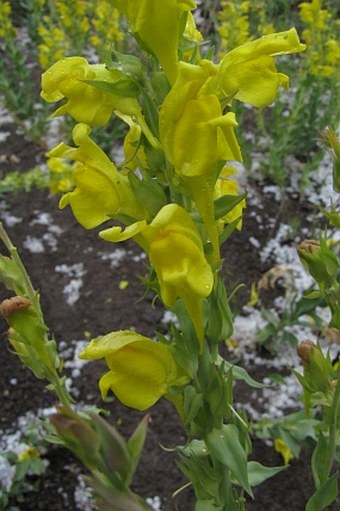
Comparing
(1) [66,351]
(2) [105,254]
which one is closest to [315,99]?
(2) [105,254]

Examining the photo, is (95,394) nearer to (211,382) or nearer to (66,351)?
(66,351)

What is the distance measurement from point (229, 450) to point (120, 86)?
461 millimetres

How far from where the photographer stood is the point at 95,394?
2018 mm

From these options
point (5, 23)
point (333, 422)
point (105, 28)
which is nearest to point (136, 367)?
point (333, 422)

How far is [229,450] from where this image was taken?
83 cm

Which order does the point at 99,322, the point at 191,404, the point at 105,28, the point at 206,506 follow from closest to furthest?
the point at 191,404, the point at 206,506, the point at 99,322, the point at 105,28

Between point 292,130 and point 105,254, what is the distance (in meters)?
0.91

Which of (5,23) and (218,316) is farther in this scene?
(5,23)

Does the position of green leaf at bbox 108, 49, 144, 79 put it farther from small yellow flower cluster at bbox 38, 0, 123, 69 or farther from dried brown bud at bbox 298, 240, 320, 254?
small yellow flower cluster at bbox 38, 0, 123, 69

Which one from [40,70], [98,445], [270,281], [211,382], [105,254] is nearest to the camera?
[98,445]

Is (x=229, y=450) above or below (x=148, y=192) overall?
below

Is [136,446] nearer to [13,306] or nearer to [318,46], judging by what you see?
[13,306]

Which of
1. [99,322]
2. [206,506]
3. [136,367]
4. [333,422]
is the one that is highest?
[136,367]

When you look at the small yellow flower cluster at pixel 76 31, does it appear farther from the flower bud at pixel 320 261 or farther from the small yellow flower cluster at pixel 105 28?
the flower bud at pixel 320 261
